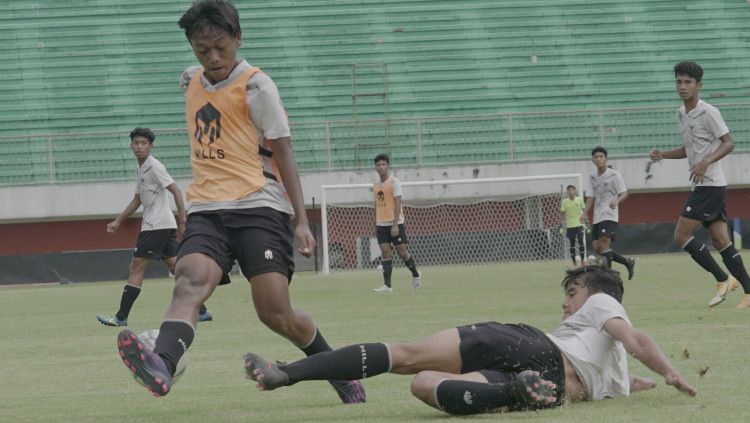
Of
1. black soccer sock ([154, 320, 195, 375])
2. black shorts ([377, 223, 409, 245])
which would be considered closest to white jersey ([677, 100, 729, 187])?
black soccer sock ([154, 320, 195, 375])

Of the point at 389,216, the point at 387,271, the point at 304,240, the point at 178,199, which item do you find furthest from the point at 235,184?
the point at 389,216

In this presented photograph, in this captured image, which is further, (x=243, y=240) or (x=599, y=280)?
(x=599, y=280)

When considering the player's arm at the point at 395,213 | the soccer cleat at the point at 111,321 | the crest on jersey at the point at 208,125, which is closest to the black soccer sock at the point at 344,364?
the crest on jersey at the point at 208,125

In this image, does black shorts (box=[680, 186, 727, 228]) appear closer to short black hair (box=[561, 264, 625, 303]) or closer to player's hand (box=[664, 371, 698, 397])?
short black hair (box=[561, 264, 625, 303])

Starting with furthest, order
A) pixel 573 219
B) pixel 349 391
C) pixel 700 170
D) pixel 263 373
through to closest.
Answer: pixel 573 219
pixel 700 170
pixel 349 391
pixel 263 373

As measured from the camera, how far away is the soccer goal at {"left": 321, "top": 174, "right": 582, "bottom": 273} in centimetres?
3219

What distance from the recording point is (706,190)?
44.9 ft

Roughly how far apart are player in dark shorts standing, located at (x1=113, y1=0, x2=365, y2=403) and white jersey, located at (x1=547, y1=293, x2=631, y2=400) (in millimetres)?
1417

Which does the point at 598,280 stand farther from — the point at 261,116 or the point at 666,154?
the point at 666,154

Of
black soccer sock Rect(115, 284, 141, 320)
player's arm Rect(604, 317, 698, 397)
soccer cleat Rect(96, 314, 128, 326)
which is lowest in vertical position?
soccer cleat Rect(96, 314, 128, 326)

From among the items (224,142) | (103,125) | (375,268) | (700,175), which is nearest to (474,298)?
(700,175)

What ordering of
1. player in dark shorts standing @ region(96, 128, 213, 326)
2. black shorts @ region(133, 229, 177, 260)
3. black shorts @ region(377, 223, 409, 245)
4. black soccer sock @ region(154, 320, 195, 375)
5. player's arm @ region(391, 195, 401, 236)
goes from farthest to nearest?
black shorts @ region(377, 223, 409, 245) → player's arm @ region(391, 195, 401, 236) → black shorts @ region(133, 229, 177, 260) → player in dark shorts standing @ region(96, 128, 213, 326) → black soccer sock @ region(154, 320, 195, 375)

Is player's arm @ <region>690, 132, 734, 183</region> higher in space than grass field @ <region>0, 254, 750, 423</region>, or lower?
higher

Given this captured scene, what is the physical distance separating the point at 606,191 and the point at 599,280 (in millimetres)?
15636
